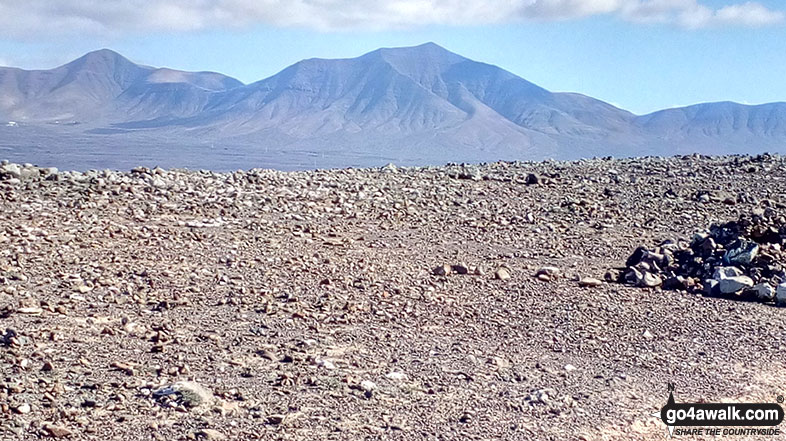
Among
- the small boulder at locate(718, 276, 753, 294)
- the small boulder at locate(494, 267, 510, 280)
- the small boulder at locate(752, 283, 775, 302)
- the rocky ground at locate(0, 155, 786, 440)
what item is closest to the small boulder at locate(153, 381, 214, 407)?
the rocky ground at locate(0, 155, 786, 440)

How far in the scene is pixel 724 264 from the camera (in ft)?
25.2

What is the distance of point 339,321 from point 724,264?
12.0 feet

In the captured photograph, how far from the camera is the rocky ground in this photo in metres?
4.50

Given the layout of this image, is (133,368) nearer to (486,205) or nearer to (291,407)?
(291,407)

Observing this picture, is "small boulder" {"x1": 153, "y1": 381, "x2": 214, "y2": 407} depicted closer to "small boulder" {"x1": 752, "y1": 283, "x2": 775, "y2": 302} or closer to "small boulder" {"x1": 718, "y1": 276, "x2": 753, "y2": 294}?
"small boulder" {"x1": 718, "y1": 276, "x2": 753, "y2": 294}

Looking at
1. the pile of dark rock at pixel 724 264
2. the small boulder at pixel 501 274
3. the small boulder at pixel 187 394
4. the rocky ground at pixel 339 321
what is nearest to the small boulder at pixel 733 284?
the pile of dark rock at pixel 724 264

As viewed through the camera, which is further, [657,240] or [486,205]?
[486,205]

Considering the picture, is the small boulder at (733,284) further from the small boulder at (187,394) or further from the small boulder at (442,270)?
the small boulder at (187,394)

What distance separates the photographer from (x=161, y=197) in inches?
423

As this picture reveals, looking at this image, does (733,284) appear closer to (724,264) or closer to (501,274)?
(724,264)

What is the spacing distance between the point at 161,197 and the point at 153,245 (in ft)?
7.93

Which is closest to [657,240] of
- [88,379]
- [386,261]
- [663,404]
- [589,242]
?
[589,242]

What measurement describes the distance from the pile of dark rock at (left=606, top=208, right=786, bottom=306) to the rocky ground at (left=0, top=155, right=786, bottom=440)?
24 centimetres

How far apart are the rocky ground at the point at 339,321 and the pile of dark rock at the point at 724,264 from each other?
239 mm
